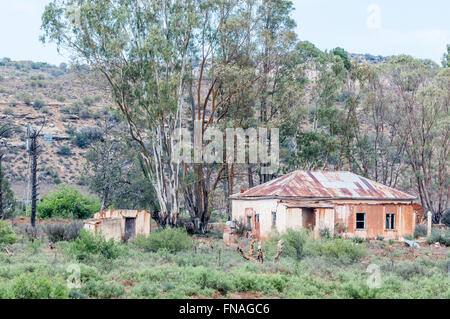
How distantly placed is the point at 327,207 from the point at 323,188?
9.73 feet

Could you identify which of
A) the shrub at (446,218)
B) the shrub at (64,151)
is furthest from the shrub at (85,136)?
the shrub at (446,218)

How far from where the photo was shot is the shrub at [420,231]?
3278cm

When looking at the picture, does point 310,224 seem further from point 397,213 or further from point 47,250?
point 47,250

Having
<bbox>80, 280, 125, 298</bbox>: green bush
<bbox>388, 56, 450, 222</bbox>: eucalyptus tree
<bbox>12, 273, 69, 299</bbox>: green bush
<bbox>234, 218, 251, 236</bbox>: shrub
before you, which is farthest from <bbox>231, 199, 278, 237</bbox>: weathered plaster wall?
<bbox>12, 273, 69, 299</bbox>: green bush

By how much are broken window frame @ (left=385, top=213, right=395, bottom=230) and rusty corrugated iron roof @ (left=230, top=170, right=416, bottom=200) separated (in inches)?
35.9

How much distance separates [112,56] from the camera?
102 feet

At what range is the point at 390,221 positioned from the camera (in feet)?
Result: 105

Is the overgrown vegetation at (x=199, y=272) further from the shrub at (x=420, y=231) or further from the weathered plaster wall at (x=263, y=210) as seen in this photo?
the shrub at (x=420, y=231)

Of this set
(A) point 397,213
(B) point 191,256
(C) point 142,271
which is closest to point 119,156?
(A) point 397,213

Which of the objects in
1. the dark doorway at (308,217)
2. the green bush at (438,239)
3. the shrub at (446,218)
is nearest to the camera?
the dark doorway at (308,217)

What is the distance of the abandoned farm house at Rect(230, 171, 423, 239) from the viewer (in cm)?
2922

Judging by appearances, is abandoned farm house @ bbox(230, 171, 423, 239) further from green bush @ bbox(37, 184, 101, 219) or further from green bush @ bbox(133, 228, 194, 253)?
green bush @ bbox(37, 184, 101, 219)

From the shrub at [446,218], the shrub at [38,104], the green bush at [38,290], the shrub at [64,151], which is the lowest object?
the shrub at [446,218]
